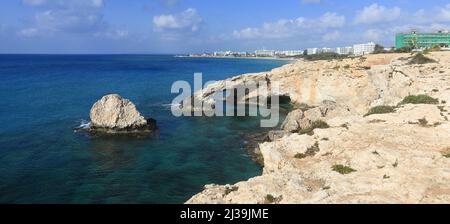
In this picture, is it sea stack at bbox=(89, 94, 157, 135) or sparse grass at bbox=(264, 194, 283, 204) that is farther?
sea stack at bbox=(89, 94, 157, 135)

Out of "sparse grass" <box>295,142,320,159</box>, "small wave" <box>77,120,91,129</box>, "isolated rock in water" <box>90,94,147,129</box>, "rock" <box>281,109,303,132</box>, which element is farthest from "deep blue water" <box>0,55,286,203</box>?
"sparse grass" <box>295,142,320,159</box>

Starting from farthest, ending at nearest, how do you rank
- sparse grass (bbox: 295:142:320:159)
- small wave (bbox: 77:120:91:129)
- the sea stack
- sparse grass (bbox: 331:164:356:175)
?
small wave (bbox: 77:120:91:129) → the sea stack → sparse grass (bbox: 295:142:320:159) → sparse grass (bbox: 331:164:356:175)

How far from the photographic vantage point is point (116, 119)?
49.6 metres

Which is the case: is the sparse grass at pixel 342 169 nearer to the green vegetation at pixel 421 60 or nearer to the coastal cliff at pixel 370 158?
the coastal cliff at pixel 370 158

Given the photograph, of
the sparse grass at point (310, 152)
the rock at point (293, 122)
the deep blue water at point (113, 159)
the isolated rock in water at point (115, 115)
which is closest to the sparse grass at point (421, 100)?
the sparse grass at point (310, 152)

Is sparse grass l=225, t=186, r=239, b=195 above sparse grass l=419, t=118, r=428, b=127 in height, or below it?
below

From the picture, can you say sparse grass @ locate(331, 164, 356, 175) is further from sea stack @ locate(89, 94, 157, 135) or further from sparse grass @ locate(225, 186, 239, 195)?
sea stack @ locate(89, 94, 157, 135)

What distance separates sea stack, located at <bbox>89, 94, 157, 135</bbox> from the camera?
49.6 m

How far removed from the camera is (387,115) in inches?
1231

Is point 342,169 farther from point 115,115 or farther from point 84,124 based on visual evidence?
point 84,124

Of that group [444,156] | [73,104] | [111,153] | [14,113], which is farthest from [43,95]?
[444,156]

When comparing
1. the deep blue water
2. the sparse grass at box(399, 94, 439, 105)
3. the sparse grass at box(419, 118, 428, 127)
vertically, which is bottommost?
the deep blue water
